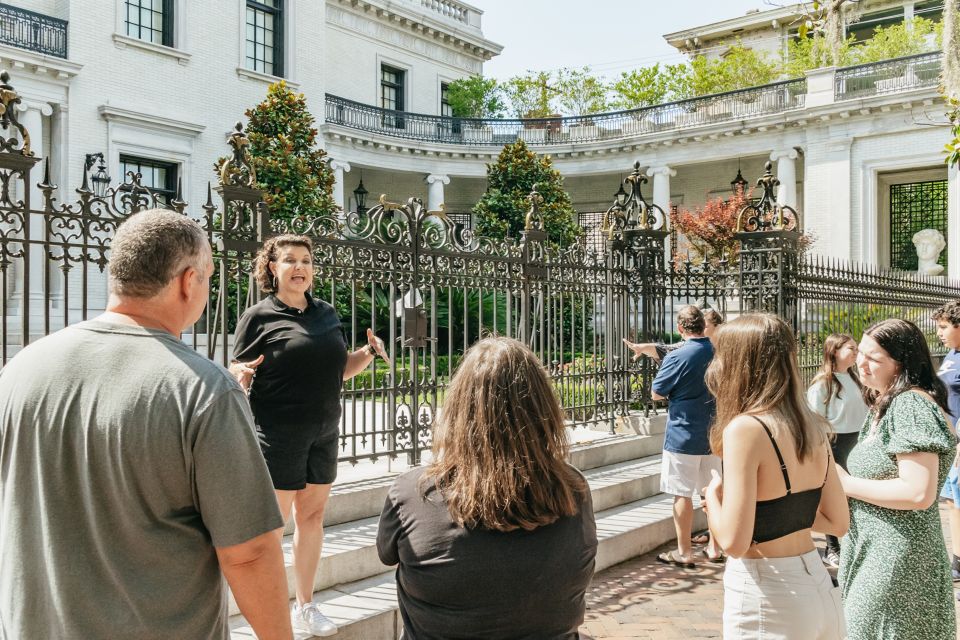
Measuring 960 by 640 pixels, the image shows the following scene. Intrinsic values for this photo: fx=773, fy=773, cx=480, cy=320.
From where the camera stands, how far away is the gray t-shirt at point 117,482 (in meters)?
1.89

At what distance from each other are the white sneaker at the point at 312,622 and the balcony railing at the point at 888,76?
77.7ft

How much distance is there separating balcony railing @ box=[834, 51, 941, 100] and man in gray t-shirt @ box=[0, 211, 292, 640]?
24.8 meters

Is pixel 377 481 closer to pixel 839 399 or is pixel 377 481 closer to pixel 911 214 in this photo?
pixel 839 399

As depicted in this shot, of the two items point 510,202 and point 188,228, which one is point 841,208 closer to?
point 510,202

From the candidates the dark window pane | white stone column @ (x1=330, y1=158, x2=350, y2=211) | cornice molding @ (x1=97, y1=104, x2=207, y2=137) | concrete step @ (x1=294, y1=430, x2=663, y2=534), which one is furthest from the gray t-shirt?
the dark window pane

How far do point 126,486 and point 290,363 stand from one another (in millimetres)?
2140

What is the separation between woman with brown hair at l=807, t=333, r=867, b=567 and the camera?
6.14m

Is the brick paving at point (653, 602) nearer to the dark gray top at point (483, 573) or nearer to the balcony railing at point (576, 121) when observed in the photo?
the dark gray top at point (483, 573)

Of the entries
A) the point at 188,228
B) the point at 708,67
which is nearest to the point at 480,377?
the point at 188,228

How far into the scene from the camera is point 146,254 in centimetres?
201

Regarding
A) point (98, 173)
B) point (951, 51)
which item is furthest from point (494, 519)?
point (951, 51)

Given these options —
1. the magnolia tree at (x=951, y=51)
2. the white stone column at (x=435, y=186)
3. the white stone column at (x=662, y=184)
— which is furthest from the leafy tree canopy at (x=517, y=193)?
the magnolia tree at (x=951, y=51)

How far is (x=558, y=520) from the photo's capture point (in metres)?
2.01

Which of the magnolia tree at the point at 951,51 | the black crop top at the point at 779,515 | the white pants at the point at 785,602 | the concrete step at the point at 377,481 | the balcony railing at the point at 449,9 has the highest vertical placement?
the balcony railing at the point at 449,9
